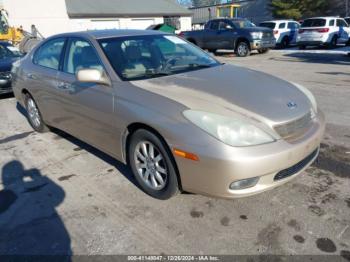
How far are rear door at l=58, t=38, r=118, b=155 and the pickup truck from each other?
13708 millimetres

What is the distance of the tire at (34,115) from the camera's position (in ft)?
17.9

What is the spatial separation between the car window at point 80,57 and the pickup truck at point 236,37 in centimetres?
1363

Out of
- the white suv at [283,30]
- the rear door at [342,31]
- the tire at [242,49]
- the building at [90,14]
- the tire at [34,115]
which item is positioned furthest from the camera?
the building at [90,14]

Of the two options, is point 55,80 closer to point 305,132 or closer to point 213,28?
point 305,132

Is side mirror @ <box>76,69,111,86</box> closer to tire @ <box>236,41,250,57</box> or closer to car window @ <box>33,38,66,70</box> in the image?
car window @ <box>33,38,66,70</box>

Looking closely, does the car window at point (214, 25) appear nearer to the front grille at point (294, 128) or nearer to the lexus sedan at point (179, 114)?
the lexus sedan at point (179, 114)

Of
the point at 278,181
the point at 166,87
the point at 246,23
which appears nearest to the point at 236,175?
the point at 278,181

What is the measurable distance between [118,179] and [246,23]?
15815 millimetres

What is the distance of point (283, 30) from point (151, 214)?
20.6 m

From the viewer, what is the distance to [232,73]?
389 cm

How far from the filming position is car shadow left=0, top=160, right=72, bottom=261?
280 cm

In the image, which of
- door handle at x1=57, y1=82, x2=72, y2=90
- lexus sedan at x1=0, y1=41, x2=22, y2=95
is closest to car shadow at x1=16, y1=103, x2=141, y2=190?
door handle at x1=57, y1=82, x2=72, y2=90

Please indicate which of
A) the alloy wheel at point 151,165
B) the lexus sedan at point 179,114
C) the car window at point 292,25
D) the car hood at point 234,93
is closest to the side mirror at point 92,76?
the lexus sedan at point 179,114

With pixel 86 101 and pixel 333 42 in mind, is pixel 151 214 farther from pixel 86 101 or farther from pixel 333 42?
pixel 333 42
